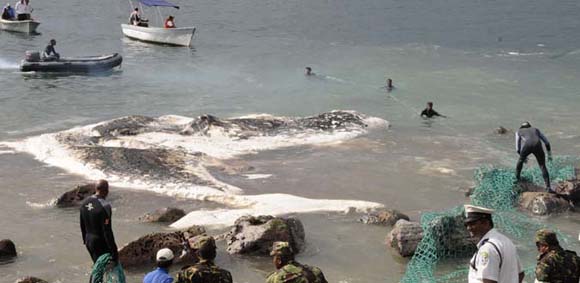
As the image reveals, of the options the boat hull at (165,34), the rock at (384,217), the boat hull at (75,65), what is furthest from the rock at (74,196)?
the boat hull at (165,34)

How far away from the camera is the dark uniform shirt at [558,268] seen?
7.62 metres

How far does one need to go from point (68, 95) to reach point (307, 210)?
17184 millimetres

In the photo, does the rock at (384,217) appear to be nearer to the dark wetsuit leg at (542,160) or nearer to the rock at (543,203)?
the rock at (543,203)

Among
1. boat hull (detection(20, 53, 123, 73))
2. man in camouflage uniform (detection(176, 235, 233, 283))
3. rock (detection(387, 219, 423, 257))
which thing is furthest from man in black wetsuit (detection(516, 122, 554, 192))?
boat hull (detection(20, 53, 123, 73))

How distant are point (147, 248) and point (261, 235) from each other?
6.21 ft

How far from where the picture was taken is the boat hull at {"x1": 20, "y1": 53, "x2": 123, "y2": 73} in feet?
101

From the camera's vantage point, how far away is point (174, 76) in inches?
1337

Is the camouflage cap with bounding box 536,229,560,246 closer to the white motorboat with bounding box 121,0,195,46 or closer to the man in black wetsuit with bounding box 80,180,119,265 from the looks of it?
the man in black wetsuit with bounding box 80,180,119,265

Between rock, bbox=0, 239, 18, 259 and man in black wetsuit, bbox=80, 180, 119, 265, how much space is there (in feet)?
10.2

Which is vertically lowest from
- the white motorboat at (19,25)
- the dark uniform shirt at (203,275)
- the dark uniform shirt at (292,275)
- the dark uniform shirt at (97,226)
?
the white motorboat at (19,25)

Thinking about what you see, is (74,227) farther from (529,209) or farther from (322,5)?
(322,5)

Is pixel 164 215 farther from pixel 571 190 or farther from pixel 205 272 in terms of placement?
pixel 571 190

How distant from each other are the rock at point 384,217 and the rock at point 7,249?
21.0 feet

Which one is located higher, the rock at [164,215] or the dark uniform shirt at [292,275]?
the dark uniform shirt at [292,275]
